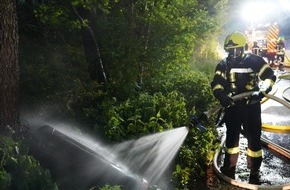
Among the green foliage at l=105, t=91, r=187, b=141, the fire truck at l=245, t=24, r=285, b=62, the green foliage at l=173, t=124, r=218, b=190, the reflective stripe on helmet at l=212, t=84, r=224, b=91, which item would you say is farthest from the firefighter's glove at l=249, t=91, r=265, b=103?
the fire truck at l=245, t=24, r=285, b=62

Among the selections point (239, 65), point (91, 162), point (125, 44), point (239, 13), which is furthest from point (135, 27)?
point (239, 13)

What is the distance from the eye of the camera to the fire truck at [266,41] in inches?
723

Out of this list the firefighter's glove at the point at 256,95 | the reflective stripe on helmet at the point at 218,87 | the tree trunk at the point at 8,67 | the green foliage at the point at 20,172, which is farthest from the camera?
the reflective stripe on helmet at the point at 218,87

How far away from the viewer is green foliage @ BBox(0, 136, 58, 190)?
319cm

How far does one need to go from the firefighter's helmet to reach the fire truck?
A: 46.3 ft

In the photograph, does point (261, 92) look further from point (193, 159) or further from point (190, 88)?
point (190, 88)

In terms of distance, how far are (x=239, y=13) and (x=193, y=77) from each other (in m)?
20.1

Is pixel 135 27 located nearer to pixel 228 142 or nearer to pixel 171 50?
pixel 171 50

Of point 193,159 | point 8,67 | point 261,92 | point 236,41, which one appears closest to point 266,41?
point 236,41

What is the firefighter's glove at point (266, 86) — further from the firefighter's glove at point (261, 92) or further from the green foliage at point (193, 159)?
the green foliage at point (193, 159)

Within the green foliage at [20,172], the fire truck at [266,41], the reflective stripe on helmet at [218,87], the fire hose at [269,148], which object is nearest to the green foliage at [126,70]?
the fire hose at [269,148]

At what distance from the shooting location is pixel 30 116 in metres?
5.59

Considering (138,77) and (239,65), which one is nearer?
(239,65)

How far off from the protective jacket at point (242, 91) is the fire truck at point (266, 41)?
1399 centimetres
